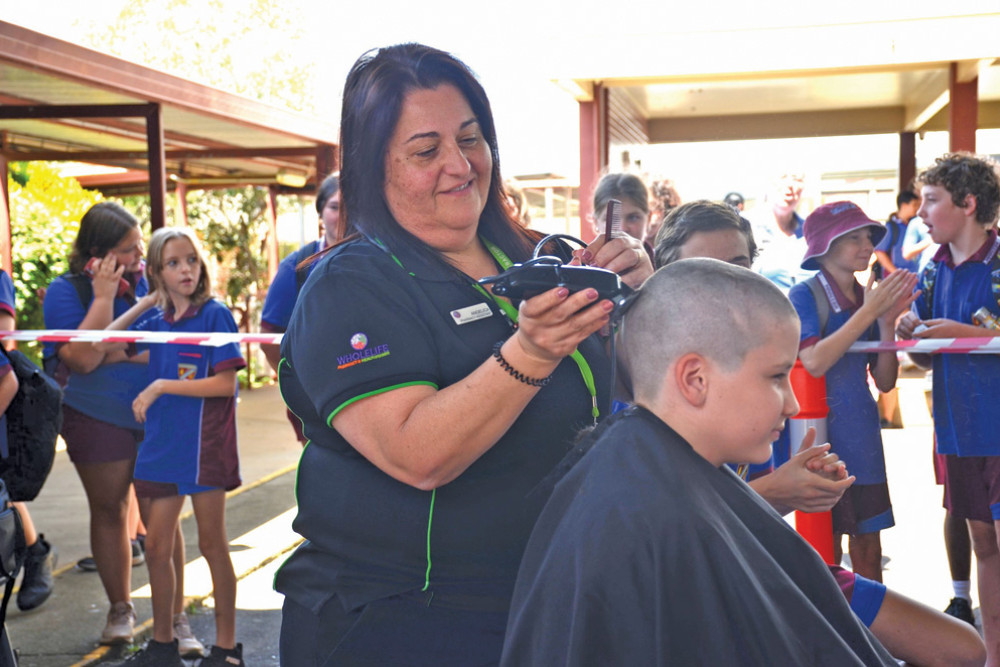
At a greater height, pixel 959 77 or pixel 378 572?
pixel 959 77

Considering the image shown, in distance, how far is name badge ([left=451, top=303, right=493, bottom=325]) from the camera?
1.73 metres

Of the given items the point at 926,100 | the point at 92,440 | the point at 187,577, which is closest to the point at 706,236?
the point at 92,440

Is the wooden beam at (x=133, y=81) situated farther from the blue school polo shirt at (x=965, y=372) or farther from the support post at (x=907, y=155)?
the support post at (x=907, y=155)

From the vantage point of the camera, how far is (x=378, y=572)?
173 cm

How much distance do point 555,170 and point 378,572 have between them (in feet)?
53.8

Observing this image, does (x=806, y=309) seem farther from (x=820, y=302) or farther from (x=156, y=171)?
(x=156, y=171)

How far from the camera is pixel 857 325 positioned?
12.4 feet

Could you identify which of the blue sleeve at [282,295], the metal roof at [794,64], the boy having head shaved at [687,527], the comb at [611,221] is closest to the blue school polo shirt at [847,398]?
the comb at [611,221]

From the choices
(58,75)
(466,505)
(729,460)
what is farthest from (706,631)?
(58,75)

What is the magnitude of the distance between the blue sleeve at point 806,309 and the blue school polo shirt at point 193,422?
2.33 m

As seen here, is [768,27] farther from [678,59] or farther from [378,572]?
[378,572]

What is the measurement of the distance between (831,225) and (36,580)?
4.19 metres

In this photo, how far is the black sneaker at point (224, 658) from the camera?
13.3ft

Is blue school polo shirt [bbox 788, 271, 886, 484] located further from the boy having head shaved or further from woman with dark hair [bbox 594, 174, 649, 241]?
the boy having head shaved
